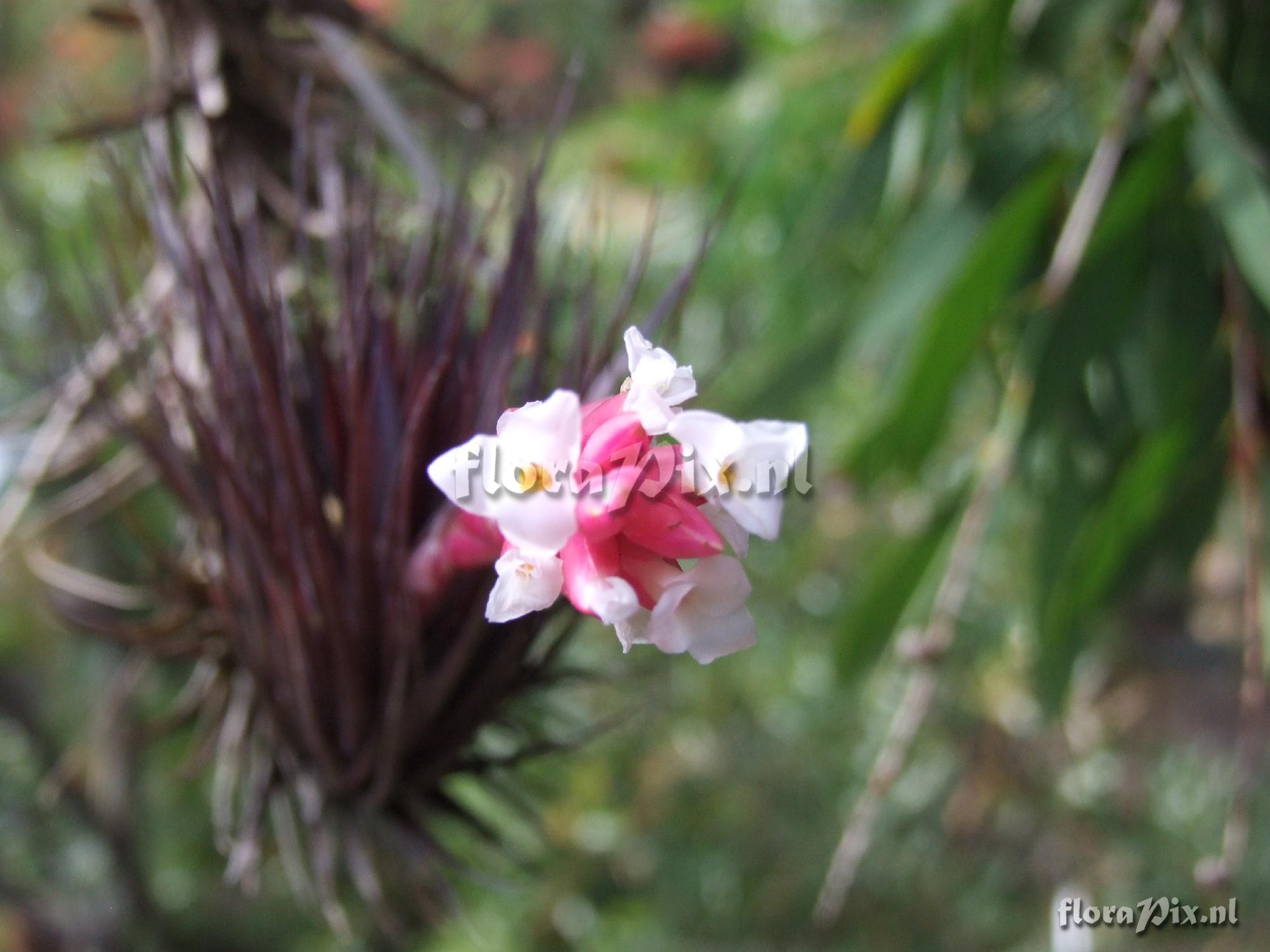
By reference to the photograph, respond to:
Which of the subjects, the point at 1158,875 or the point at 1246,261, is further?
the point at 1158,875

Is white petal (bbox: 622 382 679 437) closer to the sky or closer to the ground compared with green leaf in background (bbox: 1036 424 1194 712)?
closer to the ground

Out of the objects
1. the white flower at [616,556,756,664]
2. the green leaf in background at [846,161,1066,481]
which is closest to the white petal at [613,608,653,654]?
the white flower at [616,556,756,664]

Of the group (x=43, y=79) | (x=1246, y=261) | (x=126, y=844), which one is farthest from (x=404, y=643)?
(x=43, y=79)

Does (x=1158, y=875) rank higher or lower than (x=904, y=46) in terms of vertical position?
lower

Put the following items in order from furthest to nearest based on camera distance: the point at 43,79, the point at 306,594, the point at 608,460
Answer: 1. the point at 43,79
2. the point at 306,594
3. the point at 608,460

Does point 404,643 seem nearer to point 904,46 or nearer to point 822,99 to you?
point 904,46

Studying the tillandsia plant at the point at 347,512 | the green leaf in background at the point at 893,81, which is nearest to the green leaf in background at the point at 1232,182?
the green leaf in background at the point at 893,81

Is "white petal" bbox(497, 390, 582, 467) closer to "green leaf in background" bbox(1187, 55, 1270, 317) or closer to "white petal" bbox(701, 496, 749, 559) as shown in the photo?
"white petal" bbox(701, 496, 749, 559)
